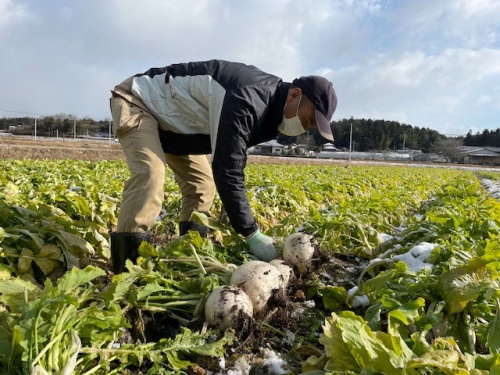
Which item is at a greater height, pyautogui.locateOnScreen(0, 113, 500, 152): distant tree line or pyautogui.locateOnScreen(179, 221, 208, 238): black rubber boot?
pyautogui.locateOnScreen(0, 113, 500, 152): distant tree line

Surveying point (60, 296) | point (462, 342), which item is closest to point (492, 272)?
point (462, 342)

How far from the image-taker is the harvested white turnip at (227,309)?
6.46ft

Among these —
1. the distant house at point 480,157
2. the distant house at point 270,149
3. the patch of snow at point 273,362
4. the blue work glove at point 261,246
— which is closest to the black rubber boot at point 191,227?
the blue work glove at point 261,246

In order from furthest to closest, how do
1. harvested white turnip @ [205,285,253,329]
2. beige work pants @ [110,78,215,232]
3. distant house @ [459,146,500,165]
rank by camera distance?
distant house @ [459,146,500,165] → beige work pants @ [110,78,215,232] → harvested white turnip @ [205,285,253,329]

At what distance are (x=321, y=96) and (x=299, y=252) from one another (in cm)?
102

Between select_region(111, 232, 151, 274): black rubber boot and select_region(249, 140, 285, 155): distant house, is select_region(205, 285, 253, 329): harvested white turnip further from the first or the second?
select_region(249, 140, 285, 155): distant house

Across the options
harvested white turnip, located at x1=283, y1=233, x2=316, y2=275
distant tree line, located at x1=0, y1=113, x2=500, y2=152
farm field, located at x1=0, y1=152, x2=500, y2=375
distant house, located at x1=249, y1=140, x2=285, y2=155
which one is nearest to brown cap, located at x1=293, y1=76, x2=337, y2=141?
harvested white turnip, located at x1=283, y1=233, x2=316, y2=275

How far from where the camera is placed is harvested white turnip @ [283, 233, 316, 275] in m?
2.66

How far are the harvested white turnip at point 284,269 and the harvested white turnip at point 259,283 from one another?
129 millimetres

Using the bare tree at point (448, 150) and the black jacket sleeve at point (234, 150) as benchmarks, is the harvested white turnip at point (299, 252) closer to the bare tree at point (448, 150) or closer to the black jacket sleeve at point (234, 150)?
the black jacket sleeve at point (234, 150)

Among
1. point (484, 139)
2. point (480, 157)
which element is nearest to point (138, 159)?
point (480, 157)

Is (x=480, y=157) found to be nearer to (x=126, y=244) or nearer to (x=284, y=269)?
(x=284, y=269)

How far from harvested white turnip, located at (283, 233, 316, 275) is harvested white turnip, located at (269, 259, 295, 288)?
9cm

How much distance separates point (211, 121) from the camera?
2650 millimetres
